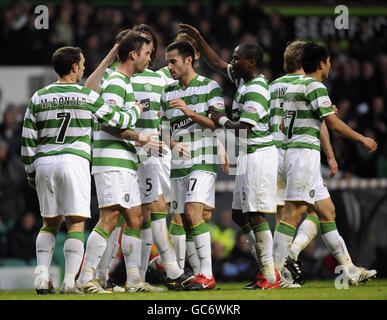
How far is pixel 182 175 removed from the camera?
8.35 meters

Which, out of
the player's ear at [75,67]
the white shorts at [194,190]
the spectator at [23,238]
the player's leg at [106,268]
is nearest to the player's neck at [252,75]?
the white shorts at [194,190]

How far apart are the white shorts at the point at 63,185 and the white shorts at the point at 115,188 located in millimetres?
165

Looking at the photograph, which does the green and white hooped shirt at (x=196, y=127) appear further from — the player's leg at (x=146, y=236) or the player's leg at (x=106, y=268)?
the player's leg at (x=106, y=268)

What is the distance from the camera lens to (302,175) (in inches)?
333

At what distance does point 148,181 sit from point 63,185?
1.22 m

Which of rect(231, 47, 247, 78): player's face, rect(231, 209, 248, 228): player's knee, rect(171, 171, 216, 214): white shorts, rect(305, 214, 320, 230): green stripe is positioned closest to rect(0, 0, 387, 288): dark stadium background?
rect(305, 214, 320, 230): green stripe

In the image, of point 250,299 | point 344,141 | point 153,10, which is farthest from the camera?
point 153,10

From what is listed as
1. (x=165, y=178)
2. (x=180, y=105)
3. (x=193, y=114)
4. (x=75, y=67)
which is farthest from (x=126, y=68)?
(x=165, y=178)

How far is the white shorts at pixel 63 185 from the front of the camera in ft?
25.4

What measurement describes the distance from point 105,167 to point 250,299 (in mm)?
1926

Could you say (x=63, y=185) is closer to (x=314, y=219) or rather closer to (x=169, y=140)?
(x=169, y=140)

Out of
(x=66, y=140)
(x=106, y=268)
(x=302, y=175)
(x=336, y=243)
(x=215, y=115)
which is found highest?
(x=215, y=115)

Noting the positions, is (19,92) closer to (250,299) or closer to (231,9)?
(231,9)
